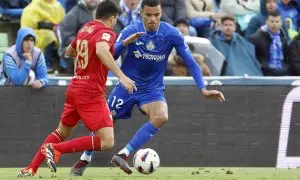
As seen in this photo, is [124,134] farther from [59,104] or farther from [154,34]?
[154,34]

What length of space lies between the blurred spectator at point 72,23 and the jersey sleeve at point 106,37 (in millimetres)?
5810

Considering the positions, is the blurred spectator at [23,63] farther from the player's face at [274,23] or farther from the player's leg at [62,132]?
the player's face at [274,23]

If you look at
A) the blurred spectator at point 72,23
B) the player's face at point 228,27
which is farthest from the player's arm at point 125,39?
the player's face at point 228,27

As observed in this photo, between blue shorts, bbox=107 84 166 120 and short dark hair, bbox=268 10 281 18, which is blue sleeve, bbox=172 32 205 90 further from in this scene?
short dark hair, bbox=268 10 281 18

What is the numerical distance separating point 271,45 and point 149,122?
6049 mm

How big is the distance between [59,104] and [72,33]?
2140mm

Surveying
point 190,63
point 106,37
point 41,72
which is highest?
point 106,37

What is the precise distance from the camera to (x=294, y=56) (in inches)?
675

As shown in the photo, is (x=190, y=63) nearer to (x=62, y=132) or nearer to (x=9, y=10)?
(x=62, y=132)

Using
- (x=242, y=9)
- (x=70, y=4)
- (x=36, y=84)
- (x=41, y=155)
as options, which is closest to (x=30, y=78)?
(x=36, y=84)

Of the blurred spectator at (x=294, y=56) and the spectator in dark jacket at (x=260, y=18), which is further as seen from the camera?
the spectator in dark jacket at (x=260, y=18)

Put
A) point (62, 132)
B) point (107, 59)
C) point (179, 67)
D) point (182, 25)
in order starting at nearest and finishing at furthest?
point (107, 59), point (62, 132), point (179, 67), point (182, 25)

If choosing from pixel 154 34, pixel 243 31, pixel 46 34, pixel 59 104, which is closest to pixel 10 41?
pixel 46 34

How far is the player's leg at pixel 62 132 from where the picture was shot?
36.1 feet
